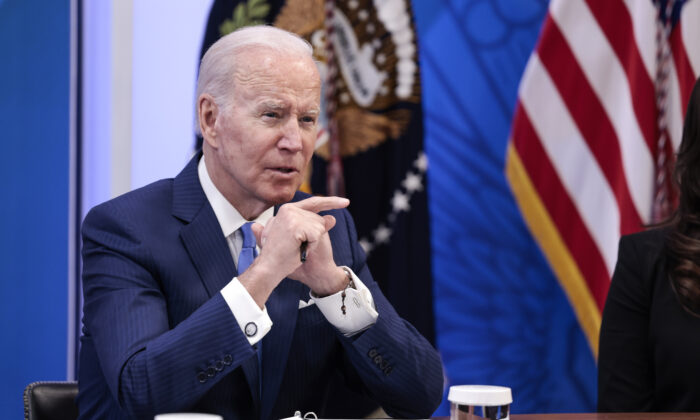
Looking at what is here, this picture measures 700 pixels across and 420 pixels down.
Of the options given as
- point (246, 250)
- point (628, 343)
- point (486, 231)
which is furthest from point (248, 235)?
point (486, 231)

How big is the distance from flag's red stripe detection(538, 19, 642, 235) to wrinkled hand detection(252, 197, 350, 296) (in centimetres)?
189

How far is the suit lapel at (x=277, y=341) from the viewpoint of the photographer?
Answer: 166cm

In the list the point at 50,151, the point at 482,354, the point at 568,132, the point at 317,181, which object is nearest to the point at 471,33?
the point at 568,132

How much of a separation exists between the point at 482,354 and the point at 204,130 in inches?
80.9

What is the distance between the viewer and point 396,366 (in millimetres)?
1672

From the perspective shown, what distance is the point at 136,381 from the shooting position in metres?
1.45

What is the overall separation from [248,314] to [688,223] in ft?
4.13

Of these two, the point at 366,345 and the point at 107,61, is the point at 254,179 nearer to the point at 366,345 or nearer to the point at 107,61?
the point at 366,345

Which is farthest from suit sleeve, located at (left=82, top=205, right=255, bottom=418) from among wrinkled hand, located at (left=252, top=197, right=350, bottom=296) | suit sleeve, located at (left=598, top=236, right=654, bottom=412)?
suit sleeve, located at (left=598, top=236, right=654, bottom=412)

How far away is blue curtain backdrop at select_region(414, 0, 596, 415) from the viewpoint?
11.2 ft

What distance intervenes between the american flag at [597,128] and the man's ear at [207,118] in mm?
1819

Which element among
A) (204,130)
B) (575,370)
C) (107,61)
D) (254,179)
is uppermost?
(107,61)

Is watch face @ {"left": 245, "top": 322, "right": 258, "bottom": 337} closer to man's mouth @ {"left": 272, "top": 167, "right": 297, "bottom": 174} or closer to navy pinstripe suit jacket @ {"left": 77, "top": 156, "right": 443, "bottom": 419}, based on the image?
navy pinstripe suit jacket @ {"left": 77, "top": 156, "right": 443, "bottom": 419}

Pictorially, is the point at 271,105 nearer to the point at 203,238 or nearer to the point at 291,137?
the point at 291,137
